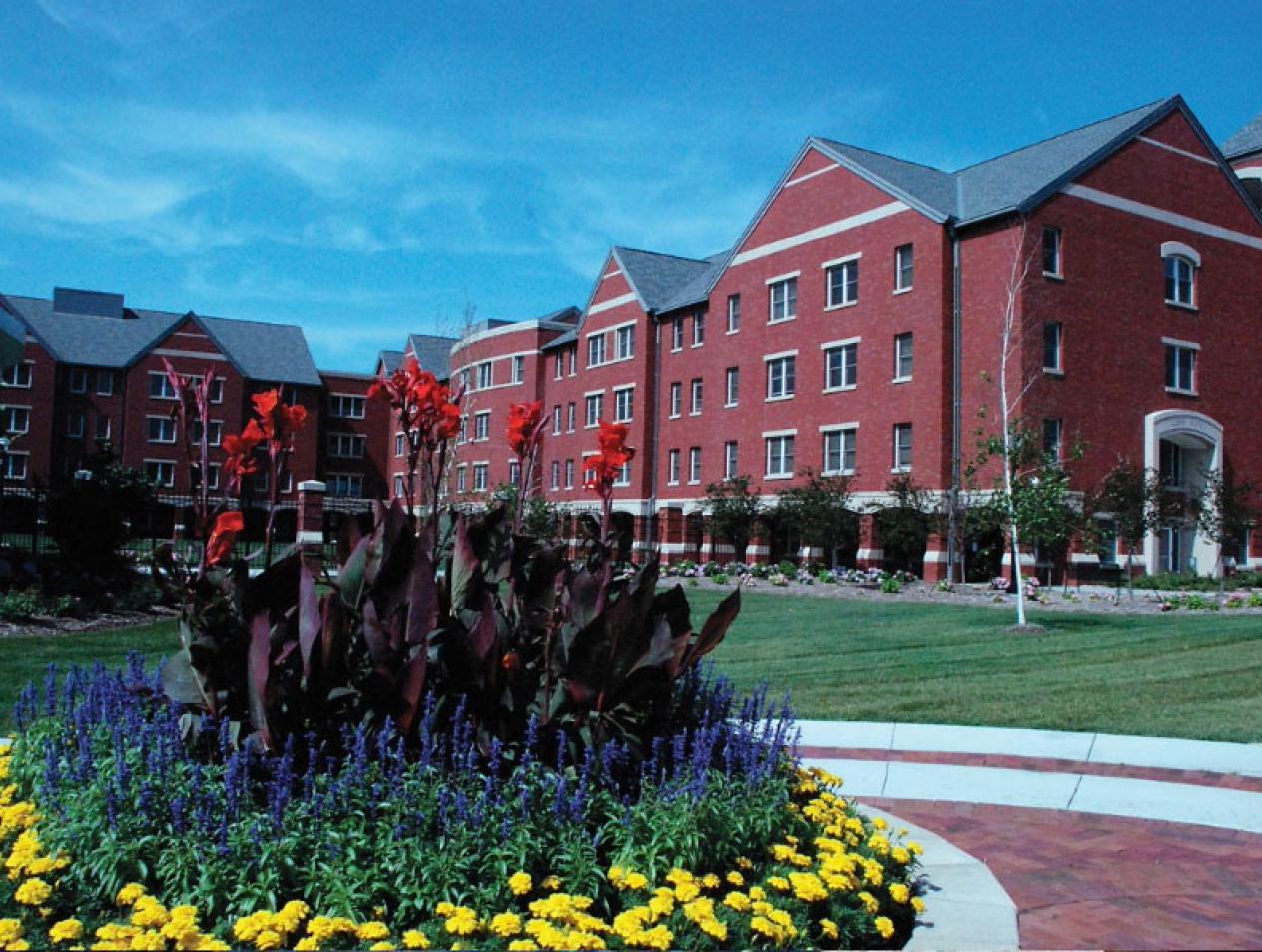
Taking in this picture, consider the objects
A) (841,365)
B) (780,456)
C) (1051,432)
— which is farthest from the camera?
(780,456)

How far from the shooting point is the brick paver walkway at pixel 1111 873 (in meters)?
4.35

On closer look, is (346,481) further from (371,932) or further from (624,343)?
(371,932)

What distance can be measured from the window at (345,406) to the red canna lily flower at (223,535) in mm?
72492

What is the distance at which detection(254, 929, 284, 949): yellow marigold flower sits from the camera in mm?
3289

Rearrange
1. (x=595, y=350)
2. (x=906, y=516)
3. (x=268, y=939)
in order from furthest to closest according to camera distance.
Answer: (x=595, y=350) < (x=906, y=516) < (x=268, y=939)

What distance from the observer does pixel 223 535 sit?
426cm

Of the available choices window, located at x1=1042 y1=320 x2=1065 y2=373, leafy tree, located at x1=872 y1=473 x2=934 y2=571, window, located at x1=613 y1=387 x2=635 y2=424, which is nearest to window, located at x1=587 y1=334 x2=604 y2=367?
window, located at x1=613 y1=387 x2=635 y2=424

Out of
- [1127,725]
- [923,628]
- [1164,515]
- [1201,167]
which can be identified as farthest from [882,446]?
[1127,725]

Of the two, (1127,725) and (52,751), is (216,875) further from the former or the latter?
(1127,725)

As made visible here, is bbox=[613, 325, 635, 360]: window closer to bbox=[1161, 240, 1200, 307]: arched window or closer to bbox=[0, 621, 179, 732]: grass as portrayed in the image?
bbox=[1161, 240, 1200, 307]: arched window

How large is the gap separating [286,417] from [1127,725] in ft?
24.7

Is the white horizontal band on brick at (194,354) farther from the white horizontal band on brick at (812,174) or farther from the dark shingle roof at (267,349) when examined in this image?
the white horizontal band on brick at (812,174)

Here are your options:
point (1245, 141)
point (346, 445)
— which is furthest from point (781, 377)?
point (346, 445)

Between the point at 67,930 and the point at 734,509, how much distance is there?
3525 centimetres
